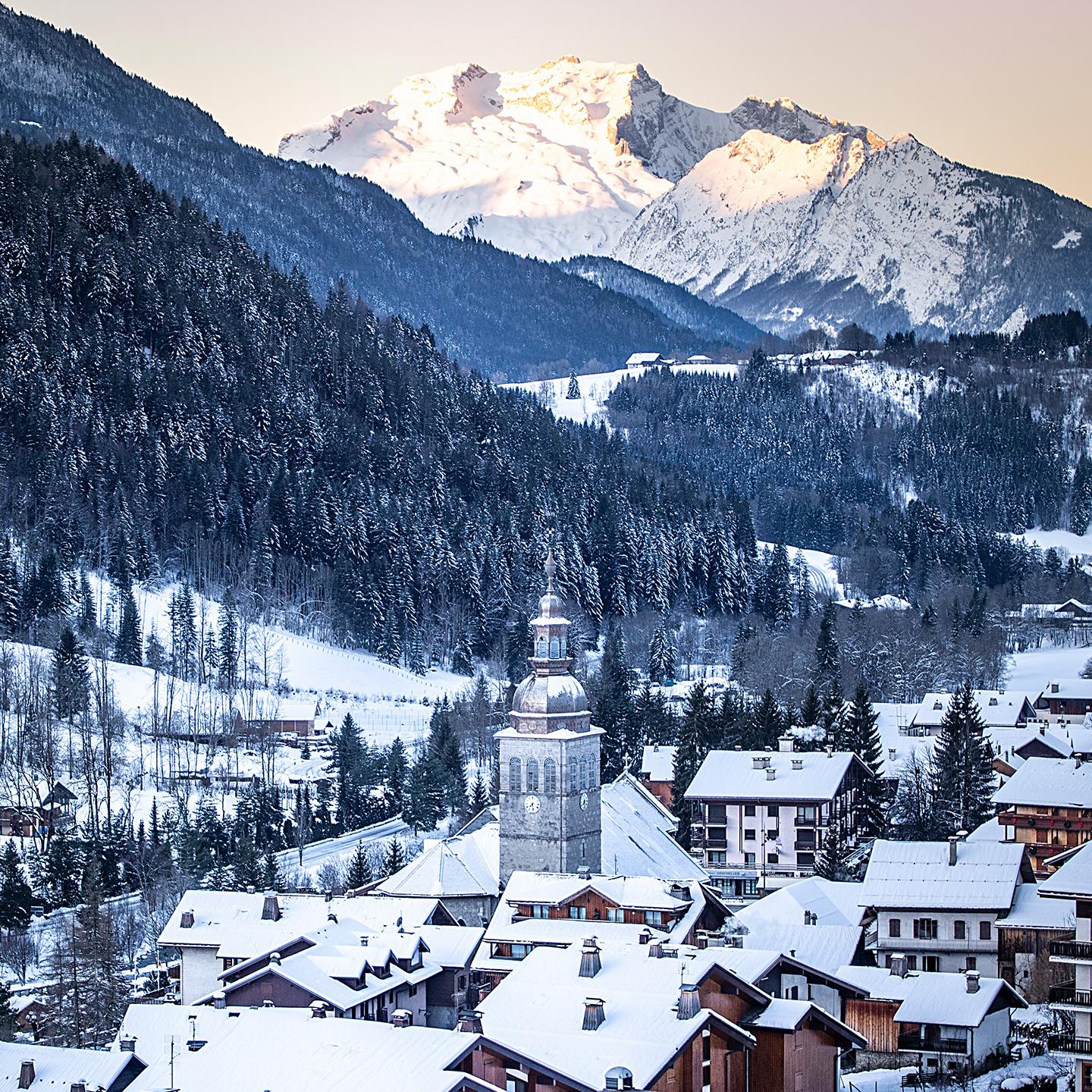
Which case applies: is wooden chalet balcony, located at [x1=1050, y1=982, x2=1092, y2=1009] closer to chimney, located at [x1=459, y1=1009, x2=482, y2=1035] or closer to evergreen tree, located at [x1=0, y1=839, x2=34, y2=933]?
chimney, located at [x1=459, y1=1009, x2=482, y2=1035]

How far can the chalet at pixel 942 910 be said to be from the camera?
7450 cm

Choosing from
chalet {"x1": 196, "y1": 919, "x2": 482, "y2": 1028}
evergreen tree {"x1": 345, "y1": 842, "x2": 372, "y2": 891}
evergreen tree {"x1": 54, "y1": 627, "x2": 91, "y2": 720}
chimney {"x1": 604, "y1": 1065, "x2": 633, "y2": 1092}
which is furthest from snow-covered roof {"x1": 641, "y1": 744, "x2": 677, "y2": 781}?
chimney {"x1": 604, "y1": 1065, "x2": 633, "y2": 1092}

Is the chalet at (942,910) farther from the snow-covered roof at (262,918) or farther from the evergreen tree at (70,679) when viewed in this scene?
the evergreen tree at (70,679)

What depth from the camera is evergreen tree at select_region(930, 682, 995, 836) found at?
9831 centimetres

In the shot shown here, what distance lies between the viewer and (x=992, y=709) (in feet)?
416

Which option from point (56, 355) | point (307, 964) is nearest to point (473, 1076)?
point (307, 964)

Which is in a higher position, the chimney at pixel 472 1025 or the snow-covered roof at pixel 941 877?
the snow-covered roof at pixel 941 877

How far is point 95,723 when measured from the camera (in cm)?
12675

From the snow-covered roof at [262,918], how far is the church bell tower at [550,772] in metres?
6.78

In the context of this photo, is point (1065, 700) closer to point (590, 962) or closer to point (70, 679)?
point (70, 679)

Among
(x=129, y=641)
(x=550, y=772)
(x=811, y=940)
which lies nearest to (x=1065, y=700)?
(x=129, y=641)

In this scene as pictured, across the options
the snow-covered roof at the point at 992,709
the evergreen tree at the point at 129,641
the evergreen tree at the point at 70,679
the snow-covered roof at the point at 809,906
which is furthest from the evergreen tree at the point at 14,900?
the snow-covered roof at the point at 992,709

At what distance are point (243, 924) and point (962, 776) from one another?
40548 mm

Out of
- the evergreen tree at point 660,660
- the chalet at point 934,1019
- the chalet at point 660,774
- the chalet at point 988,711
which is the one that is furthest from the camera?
the evergreen tree at point 660,660
